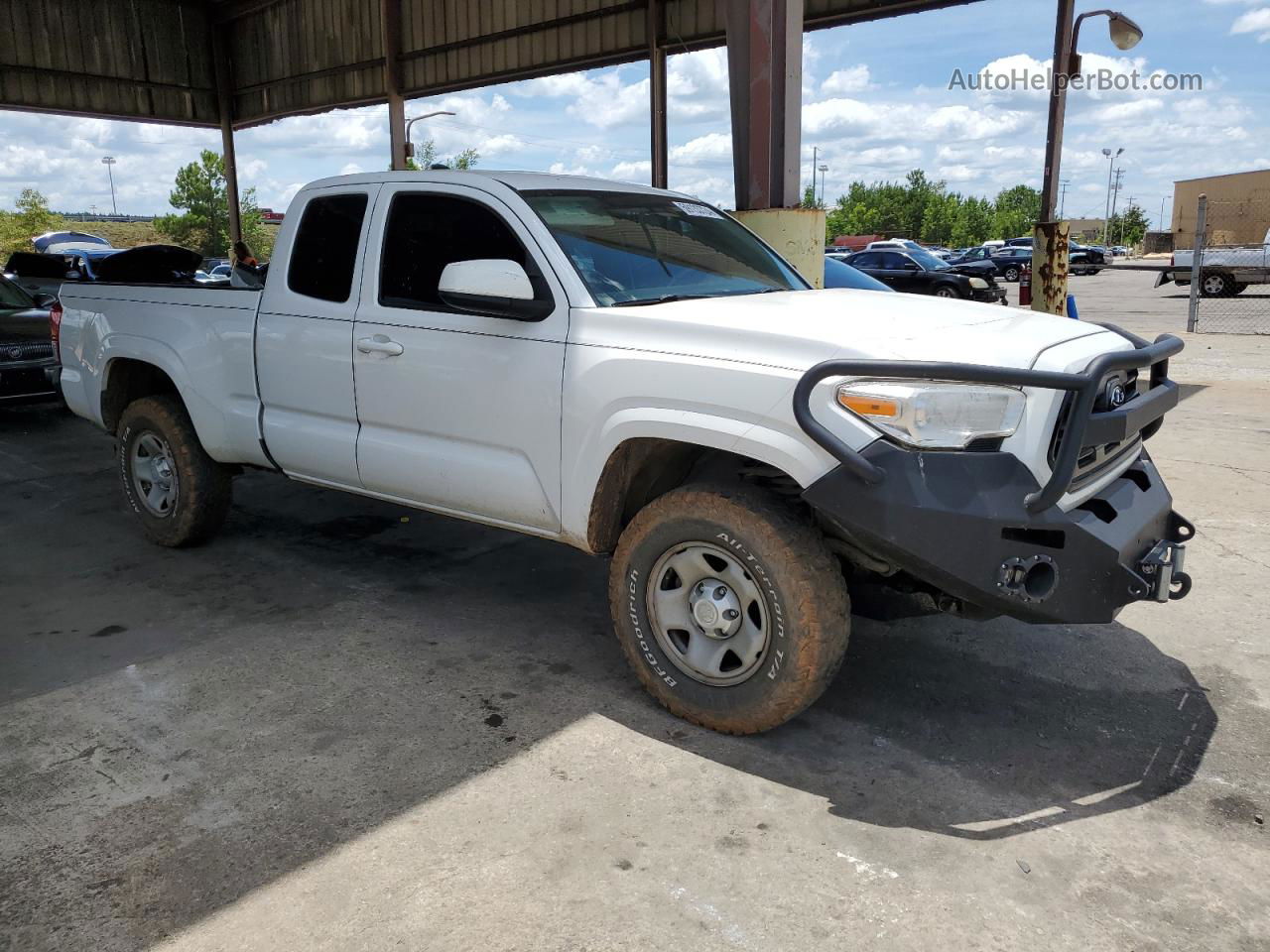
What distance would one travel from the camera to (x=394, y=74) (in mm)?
19172

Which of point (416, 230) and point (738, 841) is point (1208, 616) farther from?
point (416, 230)

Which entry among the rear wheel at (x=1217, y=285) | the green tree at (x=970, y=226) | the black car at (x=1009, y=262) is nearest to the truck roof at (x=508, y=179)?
the rear wheel at (x=1217, y=285)

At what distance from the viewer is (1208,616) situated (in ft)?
14.8

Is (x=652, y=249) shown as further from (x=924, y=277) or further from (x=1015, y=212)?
(x=1015, y=212)

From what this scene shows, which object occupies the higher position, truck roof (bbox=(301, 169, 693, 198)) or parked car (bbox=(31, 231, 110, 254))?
parked car (bbox=(31, 231, 110, 254))

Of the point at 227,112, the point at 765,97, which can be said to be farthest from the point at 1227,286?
the point at 227,112

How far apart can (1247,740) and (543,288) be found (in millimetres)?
2929

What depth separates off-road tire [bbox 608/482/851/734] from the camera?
125 inches

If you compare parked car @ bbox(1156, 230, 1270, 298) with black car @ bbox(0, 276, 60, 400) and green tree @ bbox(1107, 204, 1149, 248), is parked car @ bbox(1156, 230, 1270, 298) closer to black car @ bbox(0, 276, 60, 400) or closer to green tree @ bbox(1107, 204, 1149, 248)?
black car @ bbox(0, 276, 60, 400)

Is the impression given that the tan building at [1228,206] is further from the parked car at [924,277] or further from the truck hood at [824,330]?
the truck hood at [824,330]

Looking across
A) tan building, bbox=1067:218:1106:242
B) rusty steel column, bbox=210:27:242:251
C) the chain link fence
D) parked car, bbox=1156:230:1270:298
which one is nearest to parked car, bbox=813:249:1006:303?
the chain link fence

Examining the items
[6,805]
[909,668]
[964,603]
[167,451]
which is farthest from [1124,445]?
[167,451]

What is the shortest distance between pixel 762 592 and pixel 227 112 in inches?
919

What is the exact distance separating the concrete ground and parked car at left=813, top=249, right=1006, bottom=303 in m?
16.9
